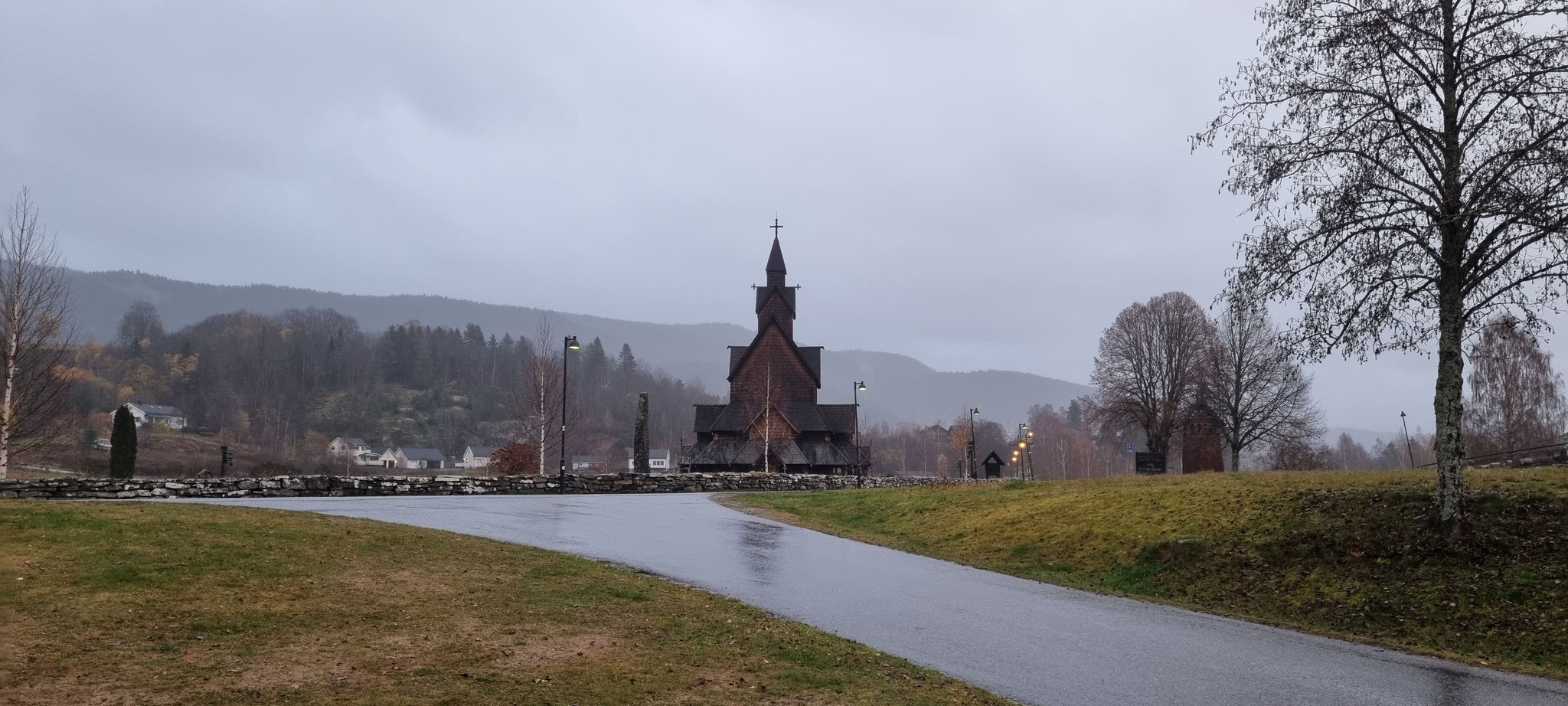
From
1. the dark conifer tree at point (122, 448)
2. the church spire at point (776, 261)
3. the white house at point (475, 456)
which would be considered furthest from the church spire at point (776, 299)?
the white house at point (475, 456)

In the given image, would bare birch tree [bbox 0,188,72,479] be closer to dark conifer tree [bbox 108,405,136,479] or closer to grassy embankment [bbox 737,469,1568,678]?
dark conifer tree [bbox 108,405,136,479]

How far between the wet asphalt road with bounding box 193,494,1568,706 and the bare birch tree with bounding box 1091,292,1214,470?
4280 cm

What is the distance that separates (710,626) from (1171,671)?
202 inches

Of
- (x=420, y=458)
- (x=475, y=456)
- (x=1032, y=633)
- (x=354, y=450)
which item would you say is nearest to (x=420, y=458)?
(x=420, y=458)

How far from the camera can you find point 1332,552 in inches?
603

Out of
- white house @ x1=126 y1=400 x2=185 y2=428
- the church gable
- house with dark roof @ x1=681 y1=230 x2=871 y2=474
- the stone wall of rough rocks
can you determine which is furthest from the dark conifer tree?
white house @ x1=126 y1=400 x2=185 y2=428

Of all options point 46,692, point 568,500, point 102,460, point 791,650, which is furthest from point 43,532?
point 102,460

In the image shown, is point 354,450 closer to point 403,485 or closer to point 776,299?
point 776,299

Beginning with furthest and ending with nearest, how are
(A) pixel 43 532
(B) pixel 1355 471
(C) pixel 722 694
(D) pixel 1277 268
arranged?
(B) pixel 1355 471
(D) pixel 1277 268
(A) pixel 43 532
(C) pixel 722 694

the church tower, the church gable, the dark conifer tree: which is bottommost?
the dark conifer tree

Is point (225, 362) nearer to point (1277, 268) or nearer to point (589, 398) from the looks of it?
point (589, 398)

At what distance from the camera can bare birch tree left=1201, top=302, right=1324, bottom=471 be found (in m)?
55.3

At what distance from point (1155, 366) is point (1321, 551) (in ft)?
153

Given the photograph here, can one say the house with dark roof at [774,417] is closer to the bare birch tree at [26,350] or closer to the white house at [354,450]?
the bare birch tree at [26,350]
